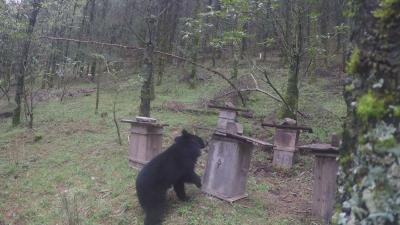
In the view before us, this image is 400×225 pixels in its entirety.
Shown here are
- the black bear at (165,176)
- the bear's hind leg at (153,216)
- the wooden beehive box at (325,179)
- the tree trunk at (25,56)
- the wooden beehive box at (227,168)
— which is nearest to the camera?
the wooden beehive box at (325,179)

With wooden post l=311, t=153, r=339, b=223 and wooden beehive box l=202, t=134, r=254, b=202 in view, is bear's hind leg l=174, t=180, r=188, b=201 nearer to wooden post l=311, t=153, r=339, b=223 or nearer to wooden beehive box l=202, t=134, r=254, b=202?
wooden beehive box l=202, t=134, r=254, b=202

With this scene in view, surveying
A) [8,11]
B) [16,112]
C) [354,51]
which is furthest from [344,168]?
[16,112]

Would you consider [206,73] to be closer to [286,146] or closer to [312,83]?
[312,83]

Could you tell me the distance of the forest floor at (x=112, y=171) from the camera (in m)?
6.93

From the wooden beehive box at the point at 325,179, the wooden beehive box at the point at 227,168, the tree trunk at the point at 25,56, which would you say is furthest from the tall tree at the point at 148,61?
the tree trunk at the point at 25,56

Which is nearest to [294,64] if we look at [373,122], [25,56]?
[373,122]

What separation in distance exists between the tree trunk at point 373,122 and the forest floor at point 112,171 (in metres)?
4.57

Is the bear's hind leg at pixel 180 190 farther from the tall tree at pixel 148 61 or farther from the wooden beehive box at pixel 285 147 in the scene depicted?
the tall tree at pixel 148 61

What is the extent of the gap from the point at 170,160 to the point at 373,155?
5168 mm

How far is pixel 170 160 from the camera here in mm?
6840

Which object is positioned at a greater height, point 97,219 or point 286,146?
point 286,146

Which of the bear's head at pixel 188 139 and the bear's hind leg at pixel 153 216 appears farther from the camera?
the bear's head at pixel 188 139

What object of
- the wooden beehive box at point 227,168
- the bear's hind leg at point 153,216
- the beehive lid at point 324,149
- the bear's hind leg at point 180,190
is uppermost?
the beehive lid at point 324,149

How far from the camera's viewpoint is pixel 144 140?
Result: 877cm
